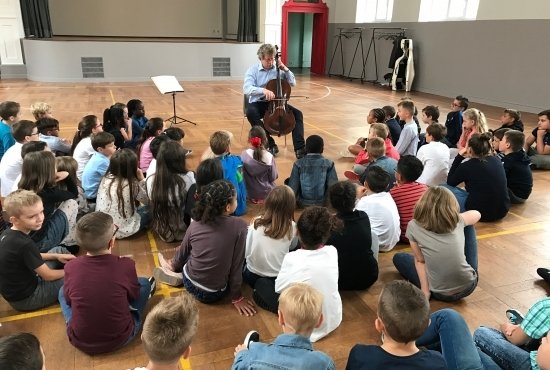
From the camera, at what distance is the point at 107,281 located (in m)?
1.98

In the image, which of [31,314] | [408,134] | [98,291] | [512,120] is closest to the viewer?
[98,291]

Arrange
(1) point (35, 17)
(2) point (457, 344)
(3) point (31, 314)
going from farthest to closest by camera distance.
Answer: (1) point (35, 17) < (3) point (31, 314) < (2) point (457, 344)

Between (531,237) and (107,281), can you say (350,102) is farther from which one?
(107,281)

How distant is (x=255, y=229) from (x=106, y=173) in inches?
55.1

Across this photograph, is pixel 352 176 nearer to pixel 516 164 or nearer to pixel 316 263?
pixel 516 164

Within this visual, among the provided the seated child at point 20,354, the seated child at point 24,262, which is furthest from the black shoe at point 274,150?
the seated child at point 20,354

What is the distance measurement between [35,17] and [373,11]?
32.5 ft

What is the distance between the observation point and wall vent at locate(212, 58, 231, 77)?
42.0 feet

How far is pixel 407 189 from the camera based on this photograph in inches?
124

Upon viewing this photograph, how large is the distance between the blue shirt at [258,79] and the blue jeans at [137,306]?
3.41 m

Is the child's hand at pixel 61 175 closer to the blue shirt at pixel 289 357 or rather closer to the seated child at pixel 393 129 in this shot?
the blue shirt at pixel 289 357

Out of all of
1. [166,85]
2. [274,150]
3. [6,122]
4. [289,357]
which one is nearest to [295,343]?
[289,357]

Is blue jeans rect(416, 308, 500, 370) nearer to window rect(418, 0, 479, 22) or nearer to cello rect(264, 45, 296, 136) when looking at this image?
cello rect(264, 45, 296, 136)

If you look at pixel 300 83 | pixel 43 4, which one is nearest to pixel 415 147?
pixel 300 83
